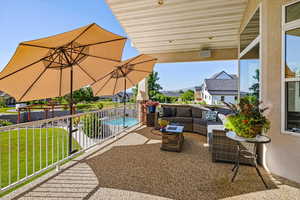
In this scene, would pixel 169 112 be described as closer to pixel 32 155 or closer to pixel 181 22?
pixel 181 22

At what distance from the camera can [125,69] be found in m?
5.20

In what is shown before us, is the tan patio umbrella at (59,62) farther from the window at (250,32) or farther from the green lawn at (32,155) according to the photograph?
the window at (250,32)

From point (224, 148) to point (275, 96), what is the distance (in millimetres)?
1249

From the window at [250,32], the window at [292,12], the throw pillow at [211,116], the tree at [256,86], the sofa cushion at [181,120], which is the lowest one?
the sofa cushion at [181,120]

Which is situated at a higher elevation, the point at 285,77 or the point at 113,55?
the point at 113,55

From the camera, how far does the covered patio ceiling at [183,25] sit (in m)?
3.70

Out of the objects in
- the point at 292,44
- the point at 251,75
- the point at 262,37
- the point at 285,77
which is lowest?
the point at 285,77

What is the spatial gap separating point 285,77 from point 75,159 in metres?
4.05

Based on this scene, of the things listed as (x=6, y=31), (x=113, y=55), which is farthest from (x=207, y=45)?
(x=6, y=31)

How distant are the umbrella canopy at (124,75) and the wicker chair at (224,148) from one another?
118 inches

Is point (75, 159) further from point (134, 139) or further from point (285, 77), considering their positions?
point (285, 77)

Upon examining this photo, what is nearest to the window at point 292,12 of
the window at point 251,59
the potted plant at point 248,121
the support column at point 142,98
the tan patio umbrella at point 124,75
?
the window at point 251,59

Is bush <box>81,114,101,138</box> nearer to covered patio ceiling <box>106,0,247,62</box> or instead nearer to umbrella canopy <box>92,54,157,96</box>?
umbrella canopy <box>92,54,157,96</box>

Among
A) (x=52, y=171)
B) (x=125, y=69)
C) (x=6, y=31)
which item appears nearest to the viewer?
(x=52, y=171)
